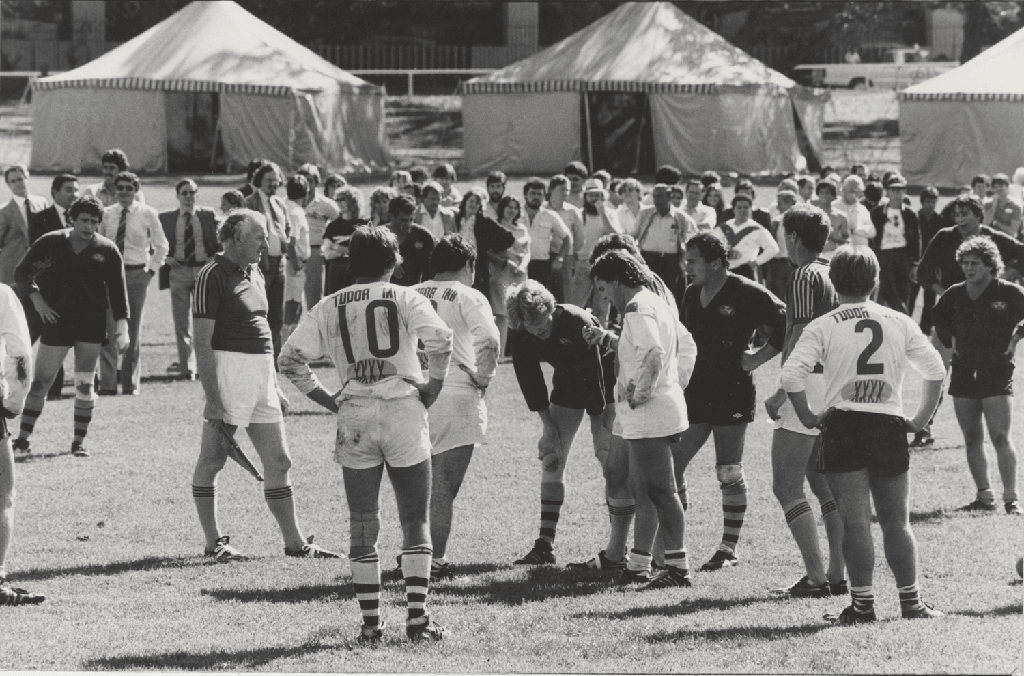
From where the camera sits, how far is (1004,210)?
1558cm

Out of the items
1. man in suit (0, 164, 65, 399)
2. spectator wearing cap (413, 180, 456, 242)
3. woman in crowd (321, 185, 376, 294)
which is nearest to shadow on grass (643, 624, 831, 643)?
woman in crowd (321, 185, 376, 294)

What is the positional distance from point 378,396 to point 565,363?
1.84 meters

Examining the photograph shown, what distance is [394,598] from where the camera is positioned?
7723mm

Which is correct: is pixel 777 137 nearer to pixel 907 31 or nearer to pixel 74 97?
pixel 907 31

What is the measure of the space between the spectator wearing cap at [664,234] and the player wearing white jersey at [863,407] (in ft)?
29.9

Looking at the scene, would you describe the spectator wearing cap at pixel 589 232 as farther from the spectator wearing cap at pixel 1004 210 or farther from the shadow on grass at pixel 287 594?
the shadow on grass at pixel 287 594

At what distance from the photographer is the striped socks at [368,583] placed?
670 cm

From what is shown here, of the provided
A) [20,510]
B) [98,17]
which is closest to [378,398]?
[20,510]

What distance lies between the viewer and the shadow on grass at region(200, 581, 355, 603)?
7.62 meters

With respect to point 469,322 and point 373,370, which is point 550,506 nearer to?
point 469,322

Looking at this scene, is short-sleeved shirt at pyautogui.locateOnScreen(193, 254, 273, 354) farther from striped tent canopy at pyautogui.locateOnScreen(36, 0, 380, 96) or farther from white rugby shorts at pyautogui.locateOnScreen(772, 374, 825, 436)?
striped tent canopy at pyautogui.locateOnScreen(36, 0, 380, 96)

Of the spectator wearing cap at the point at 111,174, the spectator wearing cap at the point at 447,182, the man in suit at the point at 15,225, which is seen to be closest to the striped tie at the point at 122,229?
the spectator wearing cap at the point at 111,174

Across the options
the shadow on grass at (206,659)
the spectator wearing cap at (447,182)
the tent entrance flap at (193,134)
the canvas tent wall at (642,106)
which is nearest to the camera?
the shadow on grass at (206,659)

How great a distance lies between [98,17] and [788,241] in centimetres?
2907
